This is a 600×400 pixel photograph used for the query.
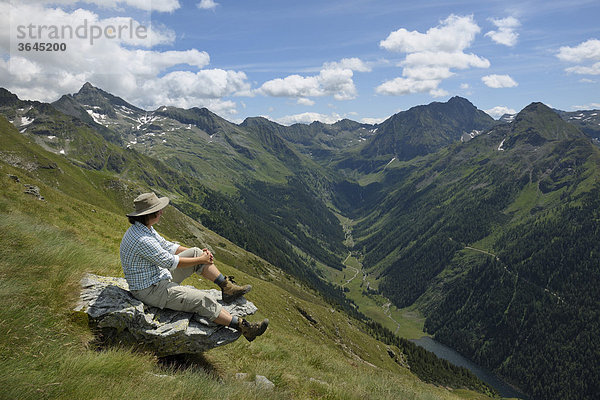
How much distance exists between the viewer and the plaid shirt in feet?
32.4

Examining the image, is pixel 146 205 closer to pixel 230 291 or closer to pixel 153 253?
pixel 153 253

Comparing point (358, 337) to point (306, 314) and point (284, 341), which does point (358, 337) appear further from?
point (284, 341)

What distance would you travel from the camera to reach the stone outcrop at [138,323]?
28.9ft

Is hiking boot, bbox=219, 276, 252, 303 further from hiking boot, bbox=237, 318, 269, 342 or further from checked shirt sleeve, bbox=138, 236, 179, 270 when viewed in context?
checked shirt sleeve, bbox=138, 236, 179, 270

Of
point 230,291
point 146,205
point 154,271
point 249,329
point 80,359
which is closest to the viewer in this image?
point 80,359

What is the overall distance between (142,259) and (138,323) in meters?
1.95

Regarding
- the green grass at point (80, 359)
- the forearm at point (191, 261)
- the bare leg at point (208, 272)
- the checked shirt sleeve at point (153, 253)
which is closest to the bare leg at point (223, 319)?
the green grass at point (80, 359)

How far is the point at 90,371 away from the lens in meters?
6.62

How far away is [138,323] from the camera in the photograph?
922 cm

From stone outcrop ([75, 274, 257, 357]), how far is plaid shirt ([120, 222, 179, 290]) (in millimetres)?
582

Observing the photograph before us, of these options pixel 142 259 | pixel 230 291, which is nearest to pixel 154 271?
pixel 142 259

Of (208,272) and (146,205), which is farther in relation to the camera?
(208,272)

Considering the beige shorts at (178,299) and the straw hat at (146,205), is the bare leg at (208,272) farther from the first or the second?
the straw hat at (146,205)

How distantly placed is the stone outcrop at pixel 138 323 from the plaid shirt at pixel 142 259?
1.91 feet
